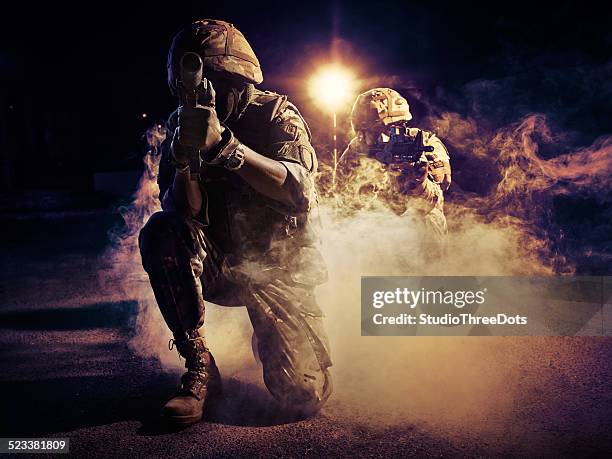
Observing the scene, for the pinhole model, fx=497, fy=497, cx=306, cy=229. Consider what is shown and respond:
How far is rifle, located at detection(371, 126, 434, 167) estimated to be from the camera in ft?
18.5

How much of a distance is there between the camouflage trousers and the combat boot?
113 mm

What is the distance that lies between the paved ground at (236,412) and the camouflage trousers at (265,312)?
18 cm

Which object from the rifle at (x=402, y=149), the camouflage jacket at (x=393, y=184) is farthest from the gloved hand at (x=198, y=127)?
the rifle at (x=402, y=149)

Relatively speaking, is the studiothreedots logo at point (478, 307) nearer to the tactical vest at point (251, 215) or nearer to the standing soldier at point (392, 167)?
the standing soldier at point (392, 167)

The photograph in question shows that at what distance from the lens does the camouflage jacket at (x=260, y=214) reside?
3.02m

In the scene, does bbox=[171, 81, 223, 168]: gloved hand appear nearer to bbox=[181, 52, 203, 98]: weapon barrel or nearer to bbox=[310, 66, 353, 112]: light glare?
bbox=[181, 52, 203, 98]: weapon barrel

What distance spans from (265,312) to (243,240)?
1.64 feet

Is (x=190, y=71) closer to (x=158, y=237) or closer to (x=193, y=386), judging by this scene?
(x=158, y=237)

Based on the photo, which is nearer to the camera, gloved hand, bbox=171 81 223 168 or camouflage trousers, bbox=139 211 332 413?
gloved hand, bbox=171 81 223 168

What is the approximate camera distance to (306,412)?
2.82 metres

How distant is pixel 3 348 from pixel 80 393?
Answer: 134cm

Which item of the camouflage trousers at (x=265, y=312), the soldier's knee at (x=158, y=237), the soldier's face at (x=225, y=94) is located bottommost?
the camouflage trousers at (x=265, y=312)

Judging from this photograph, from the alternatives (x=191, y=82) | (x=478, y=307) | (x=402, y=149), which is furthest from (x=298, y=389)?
(x=402, y=149)

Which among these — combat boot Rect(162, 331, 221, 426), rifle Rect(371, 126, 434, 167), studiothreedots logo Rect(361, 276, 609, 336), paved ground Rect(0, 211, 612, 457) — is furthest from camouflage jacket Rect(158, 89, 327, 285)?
rifle Rect(371, 126, 434, 167)
